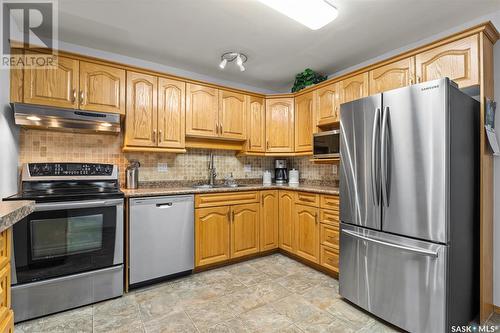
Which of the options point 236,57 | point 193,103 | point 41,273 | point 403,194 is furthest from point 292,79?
point 41,273

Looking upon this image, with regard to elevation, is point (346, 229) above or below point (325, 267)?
above

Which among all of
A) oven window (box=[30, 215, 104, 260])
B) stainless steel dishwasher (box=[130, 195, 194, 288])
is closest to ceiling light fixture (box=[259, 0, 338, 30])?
stainless steel dishwasher (box=[130, 195, 194, 288])

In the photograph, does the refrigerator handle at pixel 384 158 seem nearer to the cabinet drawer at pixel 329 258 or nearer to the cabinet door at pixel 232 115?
the cabinet drawer at pixel 329 258

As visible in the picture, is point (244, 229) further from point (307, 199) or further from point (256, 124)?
point (256, 124)

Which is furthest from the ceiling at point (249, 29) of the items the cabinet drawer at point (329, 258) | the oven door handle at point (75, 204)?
the cabinet drawer at point (329, 258)

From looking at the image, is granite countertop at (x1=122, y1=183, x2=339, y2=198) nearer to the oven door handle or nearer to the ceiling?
the oven door handle

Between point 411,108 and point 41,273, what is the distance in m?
2.97

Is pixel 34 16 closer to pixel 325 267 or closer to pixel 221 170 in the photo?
pixel 221 170

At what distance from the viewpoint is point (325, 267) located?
2.66 meters

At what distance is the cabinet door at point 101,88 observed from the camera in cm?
239

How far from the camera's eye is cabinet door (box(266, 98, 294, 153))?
350 centimetres

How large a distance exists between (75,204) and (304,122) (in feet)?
8.70

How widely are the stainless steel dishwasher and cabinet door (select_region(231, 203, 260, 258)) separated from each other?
0.52 meters

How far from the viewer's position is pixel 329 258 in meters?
2.62
